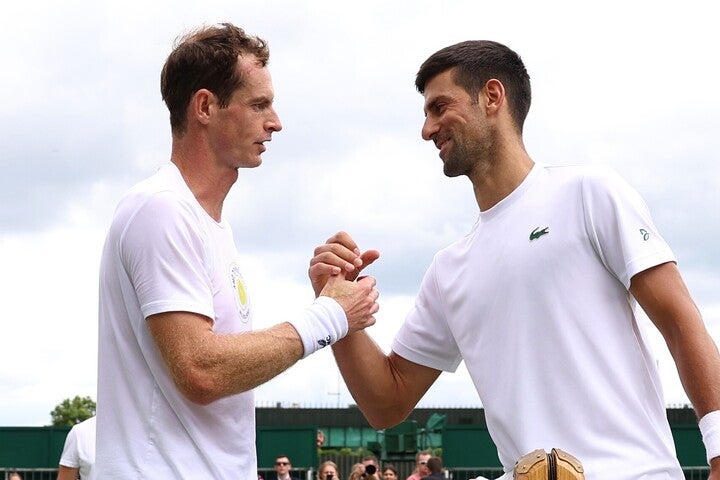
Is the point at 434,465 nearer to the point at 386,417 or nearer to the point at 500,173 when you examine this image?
the point at 386,417

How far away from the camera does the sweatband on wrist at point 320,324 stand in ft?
15.1

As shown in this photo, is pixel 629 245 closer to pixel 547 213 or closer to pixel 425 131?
pixel 547 213

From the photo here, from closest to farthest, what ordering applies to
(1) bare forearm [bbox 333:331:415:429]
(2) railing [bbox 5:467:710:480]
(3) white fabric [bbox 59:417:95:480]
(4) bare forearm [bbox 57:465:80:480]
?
1. (1) bare forearm [bbox 333:331:415:429]
2. (3) white fabric [bbox 59:417:95:480]
3. (4) bare forearm [bbox 57:465:80:480]
4. (2) railing [bbox 5:467:710:480]

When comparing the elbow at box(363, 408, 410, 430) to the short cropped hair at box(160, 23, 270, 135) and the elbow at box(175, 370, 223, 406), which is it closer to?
the elbow at box(175, 370, 223, 406)

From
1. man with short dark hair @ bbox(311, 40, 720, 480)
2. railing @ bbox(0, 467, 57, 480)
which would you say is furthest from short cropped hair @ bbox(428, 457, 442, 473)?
man with short dark hair @ bbox(311, 40, 720, 480)

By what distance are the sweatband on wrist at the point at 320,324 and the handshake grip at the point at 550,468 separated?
1214mm

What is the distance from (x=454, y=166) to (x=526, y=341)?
0.87 metres

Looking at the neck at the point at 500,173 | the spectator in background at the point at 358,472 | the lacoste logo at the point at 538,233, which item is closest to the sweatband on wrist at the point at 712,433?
the lacoste logo at the point at 538,233

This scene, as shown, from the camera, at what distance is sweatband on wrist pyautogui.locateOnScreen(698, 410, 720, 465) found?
4410 millimetres

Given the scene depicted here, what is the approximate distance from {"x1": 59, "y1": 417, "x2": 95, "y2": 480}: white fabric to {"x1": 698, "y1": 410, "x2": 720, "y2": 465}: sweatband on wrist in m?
7.70

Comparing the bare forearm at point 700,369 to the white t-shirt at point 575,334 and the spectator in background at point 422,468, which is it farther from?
the spectator in background at point 422,468

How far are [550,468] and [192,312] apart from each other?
1.44 meters

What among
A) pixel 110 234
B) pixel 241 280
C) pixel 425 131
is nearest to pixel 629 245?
pixel 425 131

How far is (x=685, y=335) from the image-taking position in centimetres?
455
